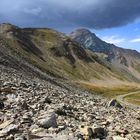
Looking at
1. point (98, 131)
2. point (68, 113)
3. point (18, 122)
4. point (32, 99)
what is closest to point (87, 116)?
point (68, 113)

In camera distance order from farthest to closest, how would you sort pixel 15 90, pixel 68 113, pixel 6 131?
pixel 15 90 → pixel 68 113 → pixel 6 131

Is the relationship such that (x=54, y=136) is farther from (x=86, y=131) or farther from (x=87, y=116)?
(x=87, y=116)

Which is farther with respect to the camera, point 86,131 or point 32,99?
point 32,99

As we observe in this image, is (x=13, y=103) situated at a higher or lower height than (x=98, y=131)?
higher

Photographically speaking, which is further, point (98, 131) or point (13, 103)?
point (13, 103)

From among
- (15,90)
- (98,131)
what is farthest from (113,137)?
(15,90)

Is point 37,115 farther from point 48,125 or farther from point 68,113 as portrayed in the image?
point 68,113

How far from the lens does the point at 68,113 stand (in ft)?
85.7

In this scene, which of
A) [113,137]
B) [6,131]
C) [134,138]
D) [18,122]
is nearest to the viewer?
[6,131]

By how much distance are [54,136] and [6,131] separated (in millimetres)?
2154

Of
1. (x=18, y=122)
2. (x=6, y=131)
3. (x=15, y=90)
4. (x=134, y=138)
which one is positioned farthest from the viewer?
(x=15, y=90)

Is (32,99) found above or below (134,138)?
above

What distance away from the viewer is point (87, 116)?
26.8m

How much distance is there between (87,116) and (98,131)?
547cm
